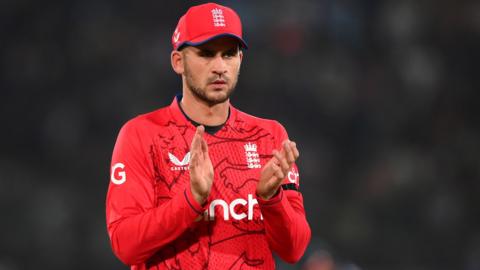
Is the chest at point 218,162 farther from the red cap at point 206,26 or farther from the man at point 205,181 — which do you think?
the red cap at point 206,26

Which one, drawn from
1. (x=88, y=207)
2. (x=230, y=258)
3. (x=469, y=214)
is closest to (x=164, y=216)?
(x=230, y=258)

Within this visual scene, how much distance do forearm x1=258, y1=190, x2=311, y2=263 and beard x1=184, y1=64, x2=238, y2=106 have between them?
1.27 ft

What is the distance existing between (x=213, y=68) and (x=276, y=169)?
0.45 m

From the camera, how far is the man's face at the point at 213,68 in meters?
2.58

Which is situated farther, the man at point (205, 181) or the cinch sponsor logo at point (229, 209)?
the cinch sponsor logo at point (229, 209)

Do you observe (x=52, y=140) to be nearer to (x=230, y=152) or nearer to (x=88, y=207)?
(x=88, y=207)

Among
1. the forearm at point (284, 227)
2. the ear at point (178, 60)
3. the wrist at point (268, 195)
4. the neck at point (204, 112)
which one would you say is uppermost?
the ear at point (178, 60)

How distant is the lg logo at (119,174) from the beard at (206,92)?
1.18 feet

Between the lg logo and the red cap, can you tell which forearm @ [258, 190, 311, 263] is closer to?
the lg logo

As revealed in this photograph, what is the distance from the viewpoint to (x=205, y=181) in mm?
2307

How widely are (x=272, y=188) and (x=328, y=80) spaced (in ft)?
15.9

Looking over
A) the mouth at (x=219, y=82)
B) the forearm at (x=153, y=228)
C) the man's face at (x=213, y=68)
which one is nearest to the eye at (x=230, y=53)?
the man's face at (x=213, y=68)

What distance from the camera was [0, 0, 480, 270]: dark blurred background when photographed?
6402mm

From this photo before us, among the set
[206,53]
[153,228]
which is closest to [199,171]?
[153,228]
